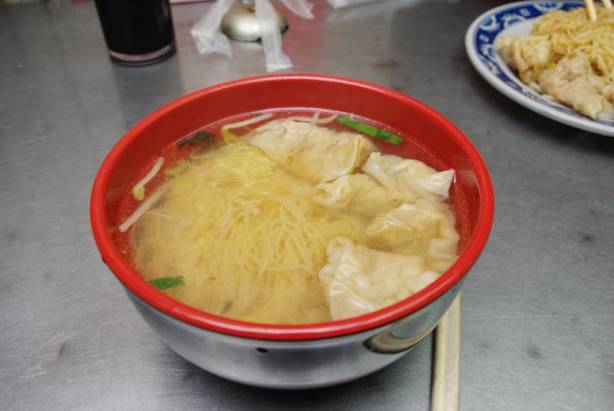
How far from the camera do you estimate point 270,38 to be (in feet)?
7.01

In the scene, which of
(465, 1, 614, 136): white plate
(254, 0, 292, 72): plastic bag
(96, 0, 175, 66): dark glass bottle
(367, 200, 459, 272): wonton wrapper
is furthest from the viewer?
(254, 0, 292, 72): plastic bag

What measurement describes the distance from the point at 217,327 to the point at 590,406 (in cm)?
80

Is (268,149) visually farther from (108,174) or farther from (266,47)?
(266,47)

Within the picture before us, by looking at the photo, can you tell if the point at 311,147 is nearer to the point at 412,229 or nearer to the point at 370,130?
the point at 370,130

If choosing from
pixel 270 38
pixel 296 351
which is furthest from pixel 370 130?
pixel 270 38

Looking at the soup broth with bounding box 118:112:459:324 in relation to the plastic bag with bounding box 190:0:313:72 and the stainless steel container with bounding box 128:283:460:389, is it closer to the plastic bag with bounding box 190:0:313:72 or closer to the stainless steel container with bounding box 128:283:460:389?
the stainless steel container with bounding box 128:283:460:389

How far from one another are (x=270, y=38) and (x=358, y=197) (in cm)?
130

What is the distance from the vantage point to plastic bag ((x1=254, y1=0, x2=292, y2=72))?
83.0 inches

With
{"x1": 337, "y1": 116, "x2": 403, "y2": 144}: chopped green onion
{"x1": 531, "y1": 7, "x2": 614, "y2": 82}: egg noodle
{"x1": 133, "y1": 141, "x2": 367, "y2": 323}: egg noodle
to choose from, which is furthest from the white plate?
{"x1": 133, "y1": 141, "x2": 367, "y2": 323}: egg noodle

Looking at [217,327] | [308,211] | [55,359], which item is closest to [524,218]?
[308,211]

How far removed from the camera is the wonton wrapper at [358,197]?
105 centimetres

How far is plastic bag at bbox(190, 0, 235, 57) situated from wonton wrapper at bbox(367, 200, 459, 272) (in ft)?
4.80

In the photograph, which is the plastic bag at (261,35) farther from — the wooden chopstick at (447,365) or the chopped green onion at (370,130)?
the wooden chopstick at (447,365)

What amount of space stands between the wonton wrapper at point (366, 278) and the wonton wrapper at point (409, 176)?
0.59ft
